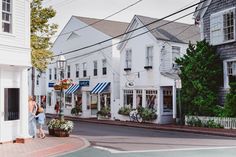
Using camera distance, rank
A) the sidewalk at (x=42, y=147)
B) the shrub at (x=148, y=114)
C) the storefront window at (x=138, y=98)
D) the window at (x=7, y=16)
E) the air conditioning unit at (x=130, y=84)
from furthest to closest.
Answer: the air conditioning unit at (x=130, y=84) < the storefront window at (x=138, y=98) < the shrub at (x=148, y=114) < the window at (x=7, y=16) < the sidewalk at (x=42, y=147)

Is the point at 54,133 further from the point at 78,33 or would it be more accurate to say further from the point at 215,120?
the point at 78,33

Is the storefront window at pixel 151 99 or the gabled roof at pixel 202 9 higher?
the gabled roof at pixel 202 9

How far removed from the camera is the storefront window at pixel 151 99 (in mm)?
30703

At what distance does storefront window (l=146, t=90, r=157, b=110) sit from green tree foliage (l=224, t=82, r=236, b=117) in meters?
7.47

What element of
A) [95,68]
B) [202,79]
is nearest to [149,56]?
[202,79]

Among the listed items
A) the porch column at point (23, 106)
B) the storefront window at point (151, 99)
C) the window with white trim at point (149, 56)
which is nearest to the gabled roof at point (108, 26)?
the window with white trim at point (149, 56)

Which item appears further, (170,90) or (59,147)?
(170,90)

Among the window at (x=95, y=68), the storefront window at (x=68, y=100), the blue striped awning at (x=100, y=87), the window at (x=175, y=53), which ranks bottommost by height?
the storefront window at (x=68, y=100)

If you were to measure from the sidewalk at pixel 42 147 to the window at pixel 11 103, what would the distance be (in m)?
1.25

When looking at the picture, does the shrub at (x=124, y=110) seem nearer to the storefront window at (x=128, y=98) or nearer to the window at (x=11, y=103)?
the storefront window at (x=128, y=98)

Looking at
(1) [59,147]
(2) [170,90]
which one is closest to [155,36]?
(2) [170,90]

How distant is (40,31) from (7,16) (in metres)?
9.44

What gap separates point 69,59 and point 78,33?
321 centimetres

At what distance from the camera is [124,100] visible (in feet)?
112
